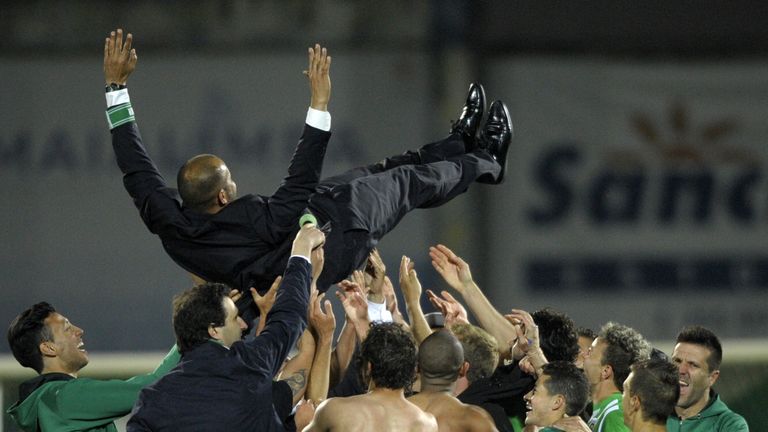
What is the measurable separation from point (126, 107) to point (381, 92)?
6385 mm

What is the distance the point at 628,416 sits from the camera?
5277 mm

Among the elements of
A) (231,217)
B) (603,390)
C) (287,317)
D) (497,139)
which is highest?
(497,139)

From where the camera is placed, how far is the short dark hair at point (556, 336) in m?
5.93

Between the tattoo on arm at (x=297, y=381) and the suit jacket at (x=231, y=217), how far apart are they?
0.52m

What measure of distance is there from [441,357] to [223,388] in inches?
40.1

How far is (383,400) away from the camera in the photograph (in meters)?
5.09

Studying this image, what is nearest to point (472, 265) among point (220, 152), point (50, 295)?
point (220, 152)

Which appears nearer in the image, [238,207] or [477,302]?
[238,207]

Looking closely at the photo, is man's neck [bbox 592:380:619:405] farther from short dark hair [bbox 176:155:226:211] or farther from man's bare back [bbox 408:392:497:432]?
short dark hair [bbox 176:155:226:211]

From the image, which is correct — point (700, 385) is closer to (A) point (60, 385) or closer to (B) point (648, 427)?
(B) point (648, 427)

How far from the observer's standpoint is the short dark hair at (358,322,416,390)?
5.05m

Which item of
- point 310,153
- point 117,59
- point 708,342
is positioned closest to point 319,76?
point 310,153

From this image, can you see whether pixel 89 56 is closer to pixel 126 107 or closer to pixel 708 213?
pixel 708 213

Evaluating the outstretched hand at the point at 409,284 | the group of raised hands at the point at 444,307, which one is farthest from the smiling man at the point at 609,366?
the outstretched hand at the point at 409,284
